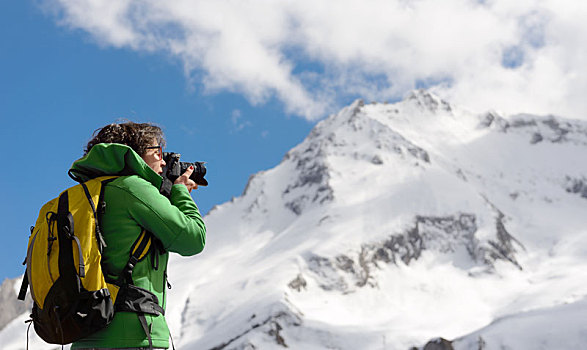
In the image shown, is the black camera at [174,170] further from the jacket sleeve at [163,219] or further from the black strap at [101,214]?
the black strap at [101,214]

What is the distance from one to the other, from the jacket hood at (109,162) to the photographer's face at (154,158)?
12.2 inches

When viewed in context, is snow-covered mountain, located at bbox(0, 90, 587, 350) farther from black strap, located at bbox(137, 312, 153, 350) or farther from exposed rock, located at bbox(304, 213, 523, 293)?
black strap, located at bbox(137, 312, 153, 350)

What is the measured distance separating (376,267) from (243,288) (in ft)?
105

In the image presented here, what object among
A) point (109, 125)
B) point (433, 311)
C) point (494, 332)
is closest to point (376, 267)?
point (433, 311)

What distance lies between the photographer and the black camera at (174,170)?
4.48 m

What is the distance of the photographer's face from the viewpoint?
4.58 meters

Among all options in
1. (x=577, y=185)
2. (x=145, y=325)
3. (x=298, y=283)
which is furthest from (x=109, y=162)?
(x=577, y=185)

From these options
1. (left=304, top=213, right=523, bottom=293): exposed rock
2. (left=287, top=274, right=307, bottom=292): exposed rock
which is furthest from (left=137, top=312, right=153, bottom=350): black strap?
(left=304, top=213, right=523, bottom=293): exposed rock

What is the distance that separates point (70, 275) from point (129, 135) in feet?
4.04

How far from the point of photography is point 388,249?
443ft

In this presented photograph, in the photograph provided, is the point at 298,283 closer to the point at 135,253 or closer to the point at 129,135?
the point at 129,135

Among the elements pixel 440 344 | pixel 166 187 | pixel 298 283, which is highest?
pixel 298 283

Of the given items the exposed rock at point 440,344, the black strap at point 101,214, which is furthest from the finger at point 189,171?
the exposed rock at point 440,344

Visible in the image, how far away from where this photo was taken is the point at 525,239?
155 meters
